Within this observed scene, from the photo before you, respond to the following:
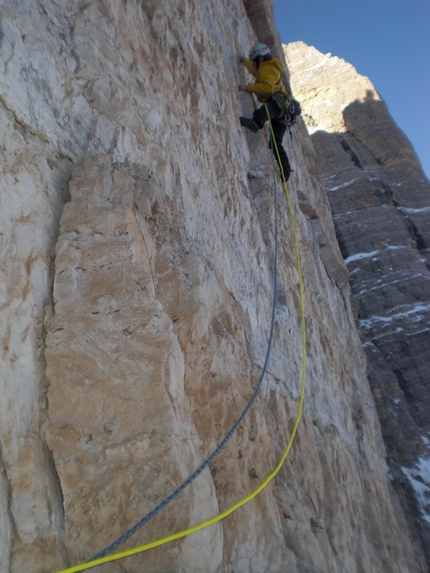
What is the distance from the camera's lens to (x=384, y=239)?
16.5 m

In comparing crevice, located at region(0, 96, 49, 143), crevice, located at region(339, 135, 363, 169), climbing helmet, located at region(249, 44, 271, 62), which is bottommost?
crevice, located at region(0, 96, 49, 143)

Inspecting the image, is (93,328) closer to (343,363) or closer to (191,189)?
(191,189)

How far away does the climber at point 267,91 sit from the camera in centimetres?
738

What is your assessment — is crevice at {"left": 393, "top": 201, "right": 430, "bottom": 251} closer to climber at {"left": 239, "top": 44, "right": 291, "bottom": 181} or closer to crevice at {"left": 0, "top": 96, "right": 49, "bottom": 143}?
climber at {"left": 239, "top": 44, "right": 291, "bottom": 181}

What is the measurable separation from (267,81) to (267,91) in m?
0.16

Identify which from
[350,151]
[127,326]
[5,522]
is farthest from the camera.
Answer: [350,151]

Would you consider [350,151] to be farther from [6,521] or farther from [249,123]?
[6,521]

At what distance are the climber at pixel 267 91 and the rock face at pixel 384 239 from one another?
7820mm

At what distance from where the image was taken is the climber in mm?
7379

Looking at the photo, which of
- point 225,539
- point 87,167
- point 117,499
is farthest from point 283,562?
point 87,167

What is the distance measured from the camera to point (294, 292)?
285 inches

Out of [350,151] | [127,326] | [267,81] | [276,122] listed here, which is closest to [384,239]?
[350,151]

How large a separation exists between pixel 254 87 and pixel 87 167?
500 cm

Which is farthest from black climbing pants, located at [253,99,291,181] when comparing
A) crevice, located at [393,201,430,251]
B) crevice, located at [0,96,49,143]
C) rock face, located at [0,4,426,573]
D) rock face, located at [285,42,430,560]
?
crevice, located at [393,201,430,251]
